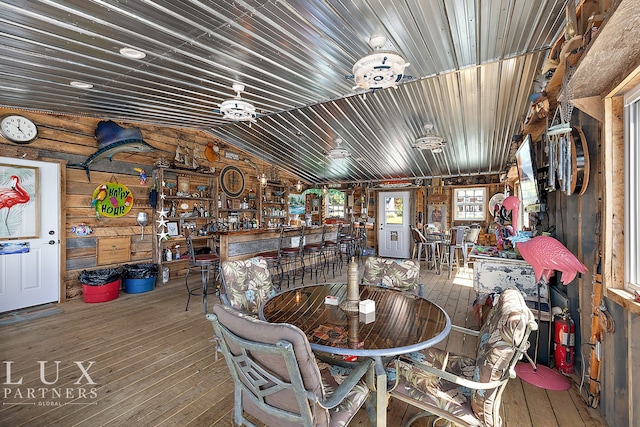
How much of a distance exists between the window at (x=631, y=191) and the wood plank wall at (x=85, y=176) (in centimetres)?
638

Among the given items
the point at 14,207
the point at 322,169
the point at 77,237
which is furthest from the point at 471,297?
the point at 14,207

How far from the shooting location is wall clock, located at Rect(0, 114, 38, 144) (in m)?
3.76

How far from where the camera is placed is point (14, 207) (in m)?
3.89

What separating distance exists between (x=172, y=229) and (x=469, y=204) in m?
7.85

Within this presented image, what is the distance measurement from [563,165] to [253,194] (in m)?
6.68

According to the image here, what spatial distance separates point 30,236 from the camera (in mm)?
4047

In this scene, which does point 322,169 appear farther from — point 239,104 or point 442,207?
point 239,104

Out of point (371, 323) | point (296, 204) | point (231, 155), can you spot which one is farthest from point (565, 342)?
point (296, 204)

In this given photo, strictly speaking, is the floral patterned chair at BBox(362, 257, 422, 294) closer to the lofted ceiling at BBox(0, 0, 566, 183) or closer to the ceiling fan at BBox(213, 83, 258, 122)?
the lofted ceiling at BBox(0, 0, 566, 183)

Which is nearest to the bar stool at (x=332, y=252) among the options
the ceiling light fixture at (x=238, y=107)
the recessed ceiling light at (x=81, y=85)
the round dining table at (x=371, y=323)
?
the ceiling light fixture at (x=238, y=107)

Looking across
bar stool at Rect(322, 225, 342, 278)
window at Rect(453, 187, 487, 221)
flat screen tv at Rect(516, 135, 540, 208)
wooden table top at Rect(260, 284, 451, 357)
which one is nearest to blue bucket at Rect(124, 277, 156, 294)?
bar stool at Rect(322, 225, 342, 278)

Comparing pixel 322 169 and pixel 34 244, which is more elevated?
pixel 322 169

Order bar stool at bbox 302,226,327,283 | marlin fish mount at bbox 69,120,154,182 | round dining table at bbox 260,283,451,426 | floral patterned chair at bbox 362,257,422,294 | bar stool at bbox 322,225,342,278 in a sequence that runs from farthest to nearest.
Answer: bar stool at bbox 322,225,342,278 → bar stool at bbox 302,226,327,283 → marlin fish mount at bbox 69,120,154,182 → floral patterned chair at bbox 362,257,422,294 → round dining table at bbox 260,283,451,426

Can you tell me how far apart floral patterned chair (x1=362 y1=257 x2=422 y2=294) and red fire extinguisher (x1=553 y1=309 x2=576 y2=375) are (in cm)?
127
